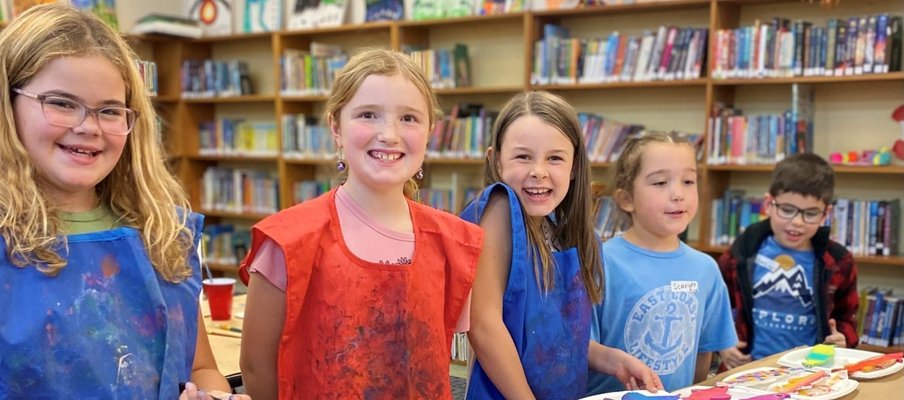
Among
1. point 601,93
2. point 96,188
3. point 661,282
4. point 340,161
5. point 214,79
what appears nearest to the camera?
point 96,188

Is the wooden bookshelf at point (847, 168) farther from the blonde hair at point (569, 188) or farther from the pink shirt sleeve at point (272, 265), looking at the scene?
the pink shirt sleeve at point (272, 265)

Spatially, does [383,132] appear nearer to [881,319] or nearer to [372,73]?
[372,73]

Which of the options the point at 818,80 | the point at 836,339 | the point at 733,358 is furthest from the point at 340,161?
the point at 818,80

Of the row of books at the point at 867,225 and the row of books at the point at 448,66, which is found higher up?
the row of books at the point at 448,66

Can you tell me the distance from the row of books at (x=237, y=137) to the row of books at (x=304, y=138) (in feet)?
0.52

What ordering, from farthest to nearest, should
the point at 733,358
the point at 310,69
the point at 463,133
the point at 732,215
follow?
the point at 310,69 → the point at 463,133 → the point at 732,215 → the point at 733,358

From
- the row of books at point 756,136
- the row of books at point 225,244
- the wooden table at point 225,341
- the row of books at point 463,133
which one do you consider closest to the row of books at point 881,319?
the row of books at point 756,136

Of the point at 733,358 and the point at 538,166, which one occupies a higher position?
the point at 538,166

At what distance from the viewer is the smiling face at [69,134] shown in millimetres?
1190

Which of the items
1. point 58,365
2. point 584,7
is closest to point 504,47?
point 584,7

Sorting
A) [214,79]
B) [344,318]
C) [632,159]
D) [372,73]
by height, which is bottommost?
[344,318]

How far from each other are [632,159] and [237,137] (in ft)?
14.5

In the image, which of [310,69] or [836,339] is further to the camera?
[310,69]

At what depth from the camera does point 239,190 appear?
5.93 m
